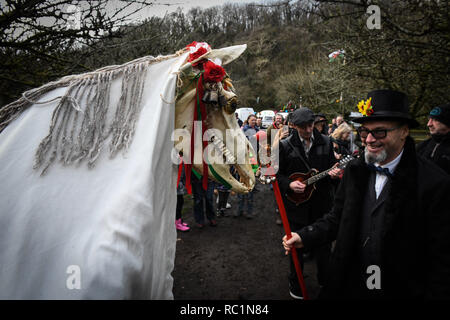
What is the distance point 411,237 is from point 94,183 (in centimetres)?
190

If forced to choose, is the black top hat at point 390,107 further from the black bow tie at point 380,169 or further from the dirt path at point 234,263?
the dirt path at point 234,263

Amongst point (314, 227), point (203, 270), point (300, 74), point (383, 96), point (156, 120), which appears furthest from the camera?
point (300, 74)

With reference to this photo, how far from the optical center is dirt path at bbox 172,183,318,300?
136 inches

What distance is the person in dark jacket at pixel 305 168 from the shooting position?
3359 mm

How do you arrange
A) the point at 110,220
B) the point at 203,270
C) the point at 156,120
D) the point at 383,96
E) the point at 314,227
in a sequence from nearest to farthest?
1. the point at 110,220
2. the point at 156,120
3. the point at 383,96
4. the point at 314,227
5. the point at 203,270

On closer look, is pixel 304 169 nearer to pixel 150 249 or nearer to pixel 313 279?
pixel 313 279

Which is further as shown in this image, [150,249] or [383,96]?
[383,96]

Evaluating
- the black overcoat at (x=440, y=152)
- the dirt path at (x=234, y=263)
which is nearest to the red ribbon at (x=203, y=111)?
the dirt path at (x=234, y=263)

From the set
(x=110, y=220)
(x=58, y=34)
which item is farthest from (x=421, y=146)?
(x=58, y=34)

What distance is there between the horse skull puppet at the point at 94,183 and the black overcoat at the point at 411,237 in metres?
1.29

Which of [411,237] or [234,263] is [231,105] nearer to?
[411,237]

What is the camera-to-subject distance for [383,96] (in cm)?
186

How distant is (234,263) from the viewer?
4191 mm

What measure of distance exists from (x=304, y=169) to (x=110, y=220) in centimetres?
297
